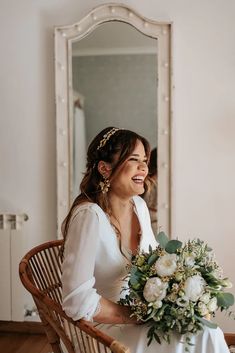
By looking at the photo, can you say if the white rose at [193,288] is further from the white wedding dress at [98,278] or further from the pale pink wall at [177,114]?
the pale pink wall at [177,114]

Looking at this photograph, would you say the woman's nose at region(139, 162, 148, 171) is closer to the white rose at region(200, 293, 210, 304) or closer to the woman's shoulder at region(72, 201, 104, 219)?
the woman's shoulder at region(72, 201, 104, 219)

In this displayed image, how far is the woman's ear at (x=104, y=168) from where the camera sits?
5.09 ft

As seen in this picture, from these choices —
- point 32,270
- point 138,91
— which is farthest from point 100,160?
point 138,91

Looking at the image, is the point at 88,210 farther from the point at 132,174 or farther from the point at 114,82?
the point at 114,82

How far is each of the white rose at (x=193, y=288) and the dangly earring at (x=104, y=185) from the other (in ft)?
1.50

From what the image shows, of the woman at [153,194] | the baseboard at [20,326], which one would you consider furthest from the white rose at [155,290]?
the baseboard at [20,326]

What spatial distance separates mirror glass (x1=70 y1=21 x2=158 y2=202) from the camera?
250 centimetres

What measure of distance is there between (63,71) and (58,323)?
159 centimetres

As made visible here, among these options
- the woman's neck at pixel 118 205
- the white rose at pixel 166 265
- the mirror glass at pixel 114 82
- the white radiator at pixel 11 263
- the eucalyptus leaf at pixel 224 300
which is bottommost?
the white radiator at pixel 11 263

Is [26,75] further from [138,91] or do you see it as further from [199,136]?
[199,136]

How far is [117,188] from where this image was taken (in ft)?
5.21

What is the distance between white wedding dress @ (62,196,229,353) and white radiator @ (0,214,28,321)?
4.02ft

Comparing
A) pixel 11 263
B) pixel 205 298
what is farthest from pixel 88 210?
pixel 11 263

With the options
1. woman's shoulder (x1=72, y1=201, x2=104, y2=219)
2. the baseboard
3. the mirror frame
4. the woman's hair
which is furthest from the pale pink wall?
woman's shoulder (x1=72, y1=201, x2=104, y2=219)
